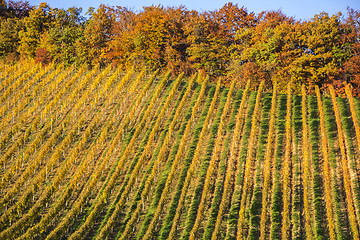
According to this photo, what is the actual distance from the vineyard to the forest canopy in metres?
7.28

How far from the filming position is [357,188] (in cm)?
2109

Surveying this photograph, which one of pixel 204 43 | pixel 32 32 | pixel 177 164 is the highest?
pixel 32 32

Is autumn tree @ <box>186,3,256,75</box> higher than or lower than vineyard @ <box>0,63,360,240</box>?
higher

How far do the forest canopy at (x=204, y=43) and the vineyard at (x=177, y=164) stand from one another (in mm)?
7279

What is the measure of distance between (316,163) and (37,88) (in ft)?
78.3

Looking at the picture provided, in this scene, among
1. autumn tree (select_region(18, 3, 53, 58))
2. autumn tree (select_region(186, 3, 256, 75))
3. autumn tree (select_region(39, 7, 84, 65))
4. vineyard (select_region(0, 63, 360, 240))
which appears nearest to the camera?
vineyard (select_region(0, 63, 360, 240))

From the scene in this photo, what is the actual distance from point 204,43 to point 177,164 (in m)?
22.9

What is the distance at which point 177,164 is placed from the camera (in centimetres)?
2405

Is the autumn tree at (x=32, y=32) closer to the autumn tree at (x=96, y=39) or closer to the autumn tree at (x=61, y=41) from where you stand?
the autumn tree at (x=61, y=41)

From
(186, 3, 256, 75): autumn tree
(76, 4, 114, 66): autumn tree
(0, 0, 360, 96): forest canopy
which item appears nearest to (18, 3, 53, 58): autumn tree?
(0, 0, 360, 96): forest canopy

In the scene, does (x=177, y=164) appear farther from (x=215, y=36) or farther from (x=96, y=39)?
(x=96, y=39)

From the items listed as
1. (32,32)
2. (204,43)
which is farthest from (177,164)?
(32,32)

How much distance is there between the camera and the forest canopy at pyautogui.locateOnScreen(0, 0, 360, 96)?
36.0m

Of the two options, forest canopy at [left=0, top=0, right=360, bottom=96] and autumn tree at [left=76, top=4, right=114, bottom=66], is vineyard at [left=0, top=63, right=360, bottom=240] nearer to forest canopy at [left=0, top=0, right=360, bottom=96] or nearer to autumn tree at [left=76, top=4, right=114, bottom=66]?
forest canopy at [left=0, top=0, right=360, bottom=96]
